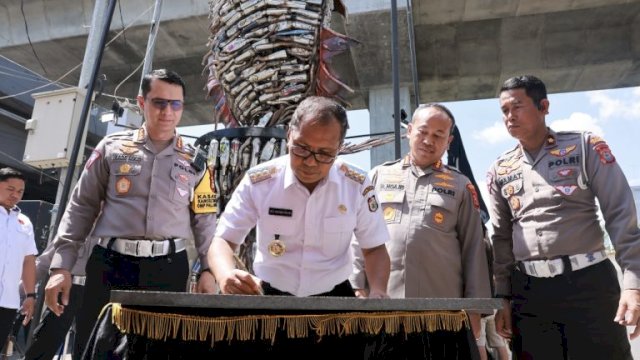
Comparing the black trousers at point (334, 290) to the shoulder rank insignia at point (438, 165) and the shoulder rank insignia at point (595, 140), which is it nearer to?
the shoulder rank insignia at point (438, 165)

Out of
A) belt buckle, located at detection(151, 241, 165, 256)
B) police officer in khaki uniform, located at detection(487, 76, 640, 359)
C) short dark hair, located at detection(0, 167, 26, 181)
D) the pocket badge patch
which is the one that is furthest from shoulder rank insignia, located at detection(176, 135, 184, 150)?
short dark hair, located at detection(0, 167, 26, 181)

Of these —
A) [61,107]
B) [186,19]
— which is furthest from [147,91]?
[186,19]

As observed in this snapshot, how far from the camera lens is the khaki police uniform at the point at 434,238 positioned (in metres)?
2.27

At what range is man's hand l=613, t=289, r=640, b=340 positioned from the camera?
1.95 m

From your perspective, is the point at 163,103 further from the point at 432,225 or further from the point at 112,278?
the point at 432,225

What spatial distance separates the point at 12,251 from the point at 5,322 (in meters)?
0.59

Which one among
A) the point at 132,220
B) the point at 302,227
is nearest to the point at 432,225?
the point at 302,227

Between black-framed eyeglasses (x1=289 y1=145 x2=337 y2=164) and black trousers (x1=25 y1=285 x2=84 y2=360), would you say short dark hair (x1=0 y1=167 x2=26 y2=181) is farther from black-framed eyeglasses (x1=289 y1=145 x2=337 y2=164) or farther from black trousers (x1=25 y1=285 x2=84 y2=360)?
black-framed eyeglasses (x1=289 y1=145 x2=337 y2=164)

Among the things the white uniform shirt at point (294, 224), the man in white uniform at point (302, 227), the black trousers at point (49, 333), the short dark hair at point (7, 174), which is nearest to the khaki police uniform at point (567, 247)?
the man in white uniform at point (302, 227)

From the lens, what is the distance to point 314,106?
1.65m

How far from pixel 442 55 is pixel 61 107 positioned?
714cm

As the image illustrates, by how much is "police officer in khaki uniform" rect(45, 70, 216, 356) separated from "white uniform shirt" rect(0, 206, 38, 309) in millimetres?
2293

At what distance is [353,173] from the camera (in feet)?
6.17

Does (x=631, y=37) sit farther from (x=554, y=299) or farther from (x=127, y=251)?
(x=127, y=251)
